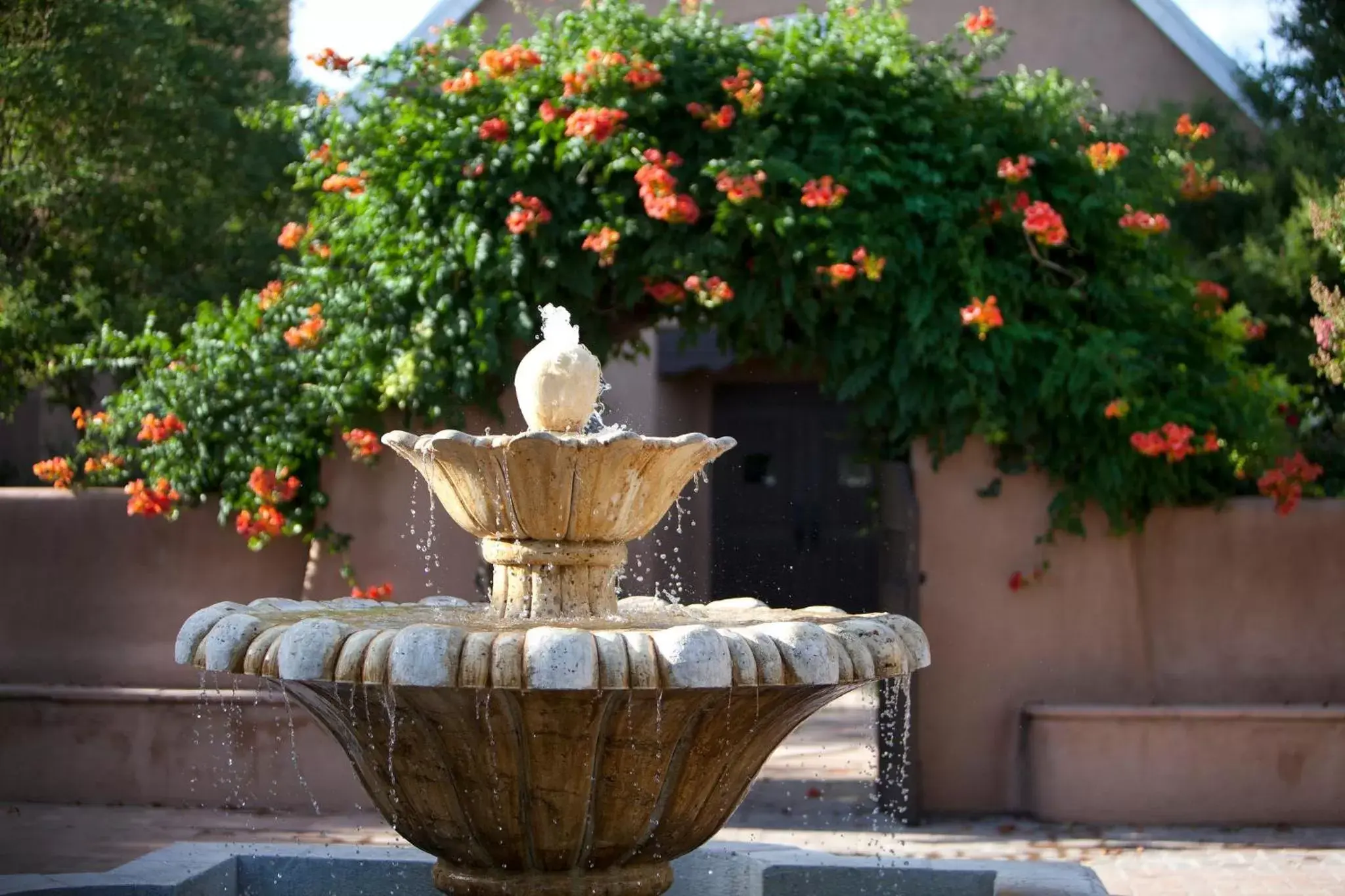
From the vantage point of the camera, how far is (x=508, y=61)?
A: 7402mm

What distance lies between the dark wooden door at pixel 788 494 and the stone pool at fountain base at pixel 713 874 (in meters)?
7.14

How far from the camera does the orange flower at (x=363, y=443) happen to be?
25.0ft

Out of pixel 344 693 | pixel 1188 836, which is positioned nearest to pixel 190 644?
pixel 344 693

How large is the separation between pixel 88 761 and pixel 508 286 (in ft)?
10.2

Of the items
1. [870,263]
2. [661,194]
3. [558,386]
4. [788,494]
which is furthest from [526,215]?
[788,494]

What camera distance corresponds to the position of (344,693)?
154 inches

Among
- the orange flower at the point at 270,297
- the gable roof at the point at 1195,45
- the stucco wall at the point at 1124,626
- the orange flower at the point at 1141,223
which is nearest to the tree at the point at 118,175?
the gable roof at the point at 1195,45

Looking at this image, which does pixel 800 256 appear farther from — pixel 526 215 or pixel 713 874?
pixel 713 874

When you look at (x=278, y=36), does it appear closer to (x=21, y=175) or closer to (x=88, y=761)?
(x=21, y=175)

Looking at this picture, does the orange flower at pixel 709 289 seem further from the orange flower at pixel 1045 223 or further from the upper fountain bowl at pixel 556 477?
the upper fountain bowl at pixel 556 477

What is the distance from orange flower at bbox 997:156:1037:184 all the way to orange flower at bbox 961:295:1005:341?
0.59 m

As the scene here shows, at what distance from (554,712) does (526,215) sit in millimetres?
3767

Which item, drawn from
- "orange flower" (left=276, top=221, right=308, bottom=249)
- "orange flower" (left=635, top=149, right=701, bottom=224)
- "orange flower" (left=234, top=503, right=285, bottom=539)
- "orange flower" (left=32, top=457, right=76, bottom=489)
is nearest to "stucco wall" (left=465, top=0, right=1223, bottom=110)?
"orange flower" (left=276, top=221, right=308, bottom=249)

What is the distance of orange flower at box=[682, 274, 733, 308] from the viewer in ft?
23.7
